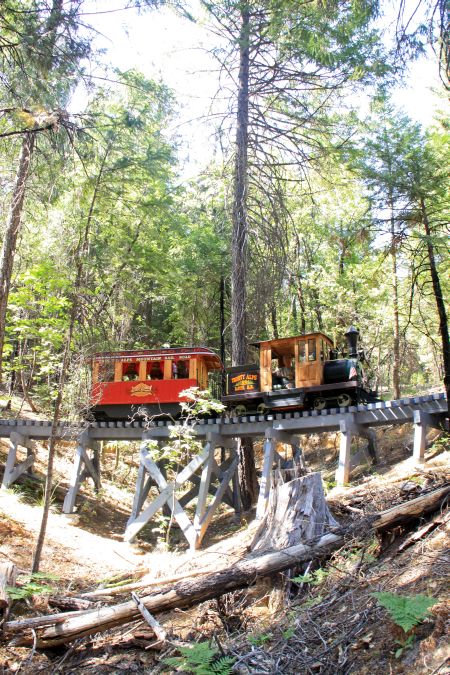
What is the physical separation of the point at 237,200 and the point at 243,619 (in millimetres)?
9990

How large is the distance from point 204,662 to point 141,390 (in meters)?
10.2

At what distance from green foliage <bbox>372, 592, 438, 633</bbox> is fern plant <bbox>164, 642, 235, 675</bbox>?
1061mm

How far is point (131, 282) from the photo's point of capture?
17.4 metres

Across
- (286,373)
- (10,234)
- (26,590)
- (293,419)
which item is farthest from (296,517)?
(10,234)

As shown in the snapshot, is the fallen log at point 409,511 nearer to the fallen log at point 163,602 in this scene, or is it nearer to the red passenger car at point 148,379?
the fallen log at point 163,602

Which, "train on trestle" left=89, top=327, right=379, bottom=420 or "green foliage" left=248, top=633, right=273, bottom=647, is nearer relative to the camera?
"green foliage" left=248, top=633, right=273, bottom=647

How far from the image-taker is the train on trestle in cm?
1172

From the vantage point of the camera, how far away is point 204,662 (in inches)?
Result: 126

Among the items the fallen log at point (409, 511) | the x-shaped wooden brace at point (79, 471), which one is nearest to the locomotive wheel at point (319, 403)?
the x-shaped wooden brace at point (79, 471)

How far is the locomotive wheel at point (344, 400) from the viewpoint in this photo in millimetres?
11500

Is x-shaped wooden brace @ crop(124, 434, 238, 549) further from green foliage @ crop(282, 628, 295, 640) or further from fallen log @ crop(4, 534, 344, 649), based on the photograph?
green foliage @ crop(282, 628, 295, 640)

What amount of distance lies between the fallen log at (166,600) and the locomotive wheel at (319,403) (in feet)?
23.3

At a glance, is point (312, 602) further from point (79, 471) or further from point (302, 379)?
point (79, 471)

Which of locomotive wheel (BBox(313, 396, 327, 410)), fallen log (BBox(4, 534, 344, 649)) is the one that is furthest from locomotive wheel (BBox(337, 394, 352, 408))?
fallen log (BBox(4, 534, 344, 649))
